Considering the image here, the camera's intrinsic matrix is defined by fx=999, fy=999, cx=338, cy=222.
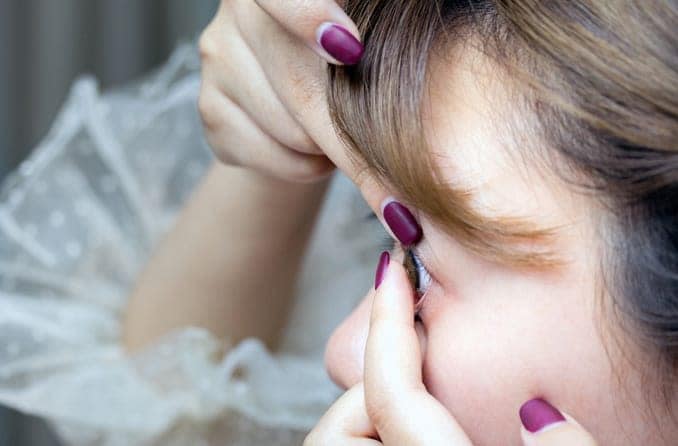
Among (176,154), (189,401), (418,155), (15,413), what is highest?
(418,155)

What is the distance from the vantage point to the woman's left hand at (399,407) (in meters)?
0.54

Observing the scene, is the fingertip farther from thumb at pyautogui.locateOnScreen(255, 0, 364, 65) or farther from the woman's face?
thumb at pyautogui.locateOnScreen(255, 0, 364, 65)

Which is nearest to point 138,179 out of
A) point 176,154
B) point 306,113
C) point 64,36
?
point 176,154

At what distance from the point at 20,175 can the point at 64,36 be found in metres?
0.52

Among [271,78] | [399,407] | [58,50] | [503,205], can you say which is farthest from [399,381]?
[58,50]

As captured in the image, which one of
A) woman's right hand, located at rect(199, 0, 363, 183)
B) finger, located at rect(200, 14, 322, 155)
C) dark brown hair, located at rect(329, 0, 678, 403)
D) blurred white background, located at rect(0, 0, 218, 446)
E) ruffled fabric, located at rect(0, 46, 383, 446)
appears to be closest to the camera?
dark brown hair, located at rect(329, 0, 678, 403)

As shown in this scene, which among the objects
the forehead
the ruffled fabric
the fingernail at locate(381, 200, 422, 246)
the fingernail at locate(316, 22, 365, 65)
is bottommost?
the ruffled fabric

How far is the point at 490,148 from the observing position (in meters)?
0.53

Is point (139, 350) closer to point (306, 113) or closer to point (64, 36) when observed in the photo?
point (306, 113)

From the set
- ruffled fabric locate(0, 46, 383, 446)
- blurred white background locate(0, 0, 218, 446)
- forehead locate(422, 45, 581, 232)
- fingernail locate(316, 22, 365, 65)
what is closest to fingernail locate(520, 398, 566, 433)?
forehead locate(422, 45, 581, 232)

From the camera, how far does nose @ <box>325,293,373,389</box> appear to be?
0.66m

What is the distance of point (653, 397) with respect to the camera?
550 millimetres

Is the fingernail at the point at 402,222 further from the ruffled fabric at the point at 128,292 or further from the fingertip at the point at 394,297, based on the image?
the ruffled fabric at the point at 128,292

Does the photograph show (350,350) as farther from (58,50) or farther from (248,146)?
(58,50)
